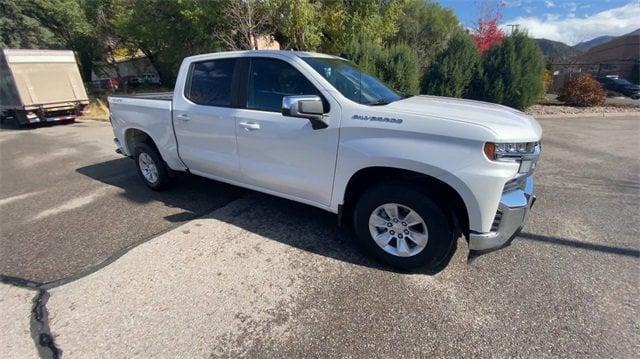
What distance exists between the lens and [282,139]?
132 inches

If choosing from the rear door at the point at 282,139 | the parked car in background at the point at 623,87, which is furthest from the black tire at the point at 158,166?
the parked car in background at the point at 623,87

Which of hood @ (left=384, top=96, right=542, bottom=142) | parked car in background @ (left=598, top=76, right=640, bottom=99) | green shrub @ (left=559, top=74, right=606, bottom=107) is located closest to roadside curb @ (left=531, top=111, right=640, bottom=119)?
green shrub @ (left=559, top=74, right=606, bottom=107)

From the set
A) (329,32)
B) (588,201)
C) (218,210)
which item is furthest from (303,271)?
(329,32)

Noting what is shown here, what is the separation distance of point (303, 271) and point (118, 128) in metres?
4.04

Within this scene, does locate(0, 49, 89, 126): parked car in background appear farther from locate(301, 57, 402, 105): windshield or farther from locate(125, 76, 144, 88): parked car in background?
locate(125, 76, 144, 88): parked car in background

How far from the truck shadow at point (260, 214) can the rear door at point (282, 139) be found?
494 mm

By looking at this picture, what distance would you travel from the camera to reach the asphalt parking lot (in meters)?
2.34

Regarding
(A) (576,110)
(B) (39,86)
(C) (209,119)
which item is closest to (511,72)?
(A) (576,110)

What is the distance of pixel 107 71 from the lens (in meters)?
27.8

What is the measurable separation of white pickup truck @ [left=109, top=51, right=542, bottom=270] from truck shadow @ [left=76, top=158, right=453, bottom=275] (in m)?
0.35

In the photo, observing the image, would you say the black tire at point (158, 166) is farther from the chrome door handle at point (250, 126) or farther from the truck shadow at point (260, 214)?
the chrome door handle at point (250, 126)

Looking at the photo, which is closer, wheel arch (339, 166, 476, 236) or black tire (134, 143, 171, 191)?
wheel arch (339, 166, 476, 236)

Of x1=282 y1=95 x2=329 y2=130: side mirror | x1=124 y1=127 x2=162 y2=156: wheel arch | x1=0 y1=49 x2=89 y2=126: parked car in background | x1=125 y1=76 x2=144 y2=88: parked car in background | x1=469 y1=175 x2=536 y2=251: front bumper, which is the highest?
x1=282 y1=95 x2=329 y2=130: side mirror

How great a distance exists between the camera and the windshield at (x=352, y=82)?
3215mm
